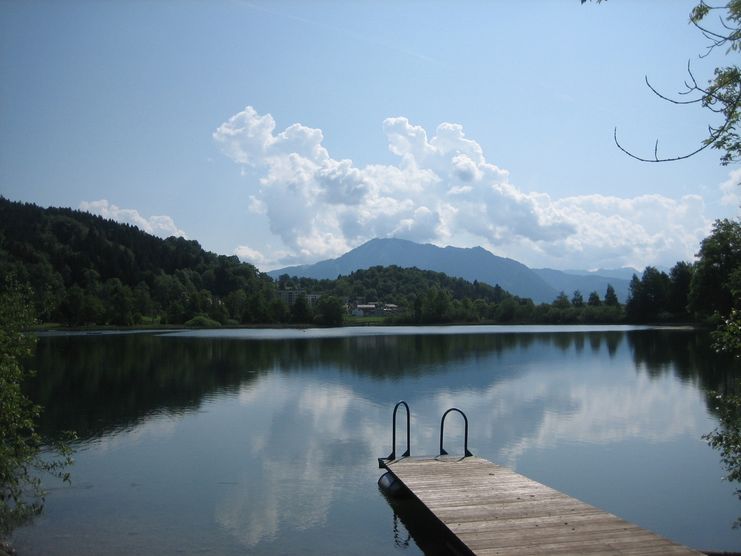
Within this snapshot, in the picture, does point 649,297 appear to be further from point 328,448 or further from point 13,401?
point 13,401

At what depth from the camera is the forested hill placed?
124 meters

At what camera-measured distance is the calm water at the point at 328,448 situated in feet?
43.0

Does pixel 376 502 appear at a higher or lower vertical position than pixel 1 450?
lower

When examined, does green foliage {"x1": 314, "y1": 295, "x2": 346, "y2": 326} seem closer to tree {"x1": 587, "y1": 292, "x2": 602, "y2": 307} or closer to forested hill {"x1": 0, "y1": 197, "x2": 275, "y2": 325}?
forested hill {"x1": 0, "y1": 197, "x2": 275, "y2": 325}

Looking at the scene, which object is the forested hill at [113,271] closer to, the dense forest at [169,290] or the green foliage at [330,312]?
the dense forest at [169,290]

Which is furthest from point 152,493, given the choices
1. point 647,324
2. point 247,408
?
point 647,324

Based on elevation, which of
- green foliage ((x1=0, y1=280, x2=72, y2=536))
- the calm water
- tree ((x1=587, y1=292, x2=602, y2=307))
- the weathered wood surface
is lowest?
the calm water

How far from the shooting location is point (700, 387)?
113ft

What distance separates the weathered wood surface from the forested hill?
117 metres

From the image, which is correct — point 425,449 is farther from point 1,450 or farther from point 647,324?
point 647,324

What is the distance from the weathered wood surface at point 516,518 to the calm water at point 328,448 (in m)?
1.26

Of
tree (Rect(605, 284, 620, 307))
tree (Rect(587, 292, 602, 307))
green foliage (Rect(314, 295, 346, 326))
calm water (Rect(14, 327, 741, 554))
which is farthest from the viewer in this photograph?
tree (Rect(587, 292, 602, 307))

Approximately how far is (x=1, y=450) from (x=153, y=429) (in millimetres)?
14287

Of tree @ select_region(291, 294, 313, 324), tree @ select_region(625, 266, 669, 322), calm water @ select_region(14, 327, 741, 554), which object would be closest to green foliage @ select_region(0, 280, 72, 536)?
calm water @ select_region(14, 327, 741, 554)
